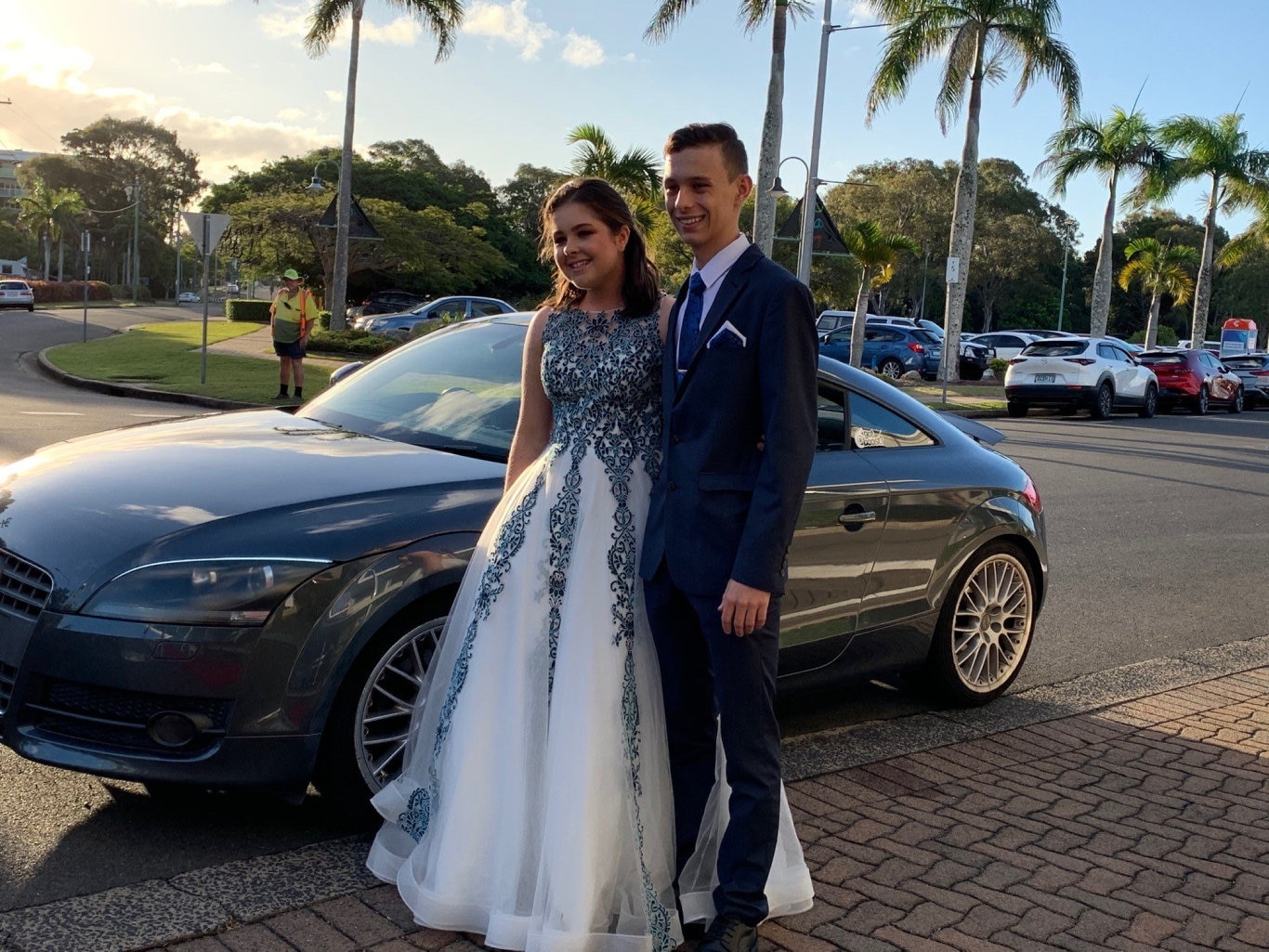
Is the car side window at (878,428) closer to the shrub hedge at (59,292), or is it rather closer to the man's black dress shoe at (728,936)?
the man's black dress shoe at (728,936)

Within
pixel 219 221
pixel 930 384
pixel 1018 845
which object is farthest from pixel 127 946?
pixel 930 384

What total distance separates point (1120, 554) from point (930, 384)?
933 inches

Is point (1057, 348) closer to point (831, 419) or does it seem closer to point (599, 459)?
point (831, 419)

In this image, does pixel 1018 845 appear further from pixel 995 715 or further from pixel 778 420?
pixel 778 420

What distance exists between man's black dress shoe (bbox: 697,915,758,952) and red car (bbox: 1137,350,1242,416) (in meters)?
29.6

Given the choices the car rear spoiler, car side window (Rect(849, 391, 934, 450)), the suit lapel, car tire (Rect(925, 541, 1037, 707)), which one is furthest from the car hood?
the car rear spoiler

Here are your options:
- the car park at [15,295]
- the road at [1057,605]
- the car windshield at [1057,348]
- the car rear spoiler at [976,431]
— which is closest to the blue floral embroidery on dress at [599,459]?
the road at [1057,605]

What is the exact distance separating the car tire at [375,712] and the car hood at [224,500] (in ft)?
0.89

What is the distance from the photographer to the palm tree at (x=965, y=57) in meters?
29.7

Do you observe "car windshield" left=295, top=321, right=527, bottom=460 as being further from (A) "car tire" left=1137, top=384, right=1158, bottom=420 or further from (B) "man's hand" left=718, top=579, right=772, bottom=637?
(A) "car tire" left=1137, top=384, right=1158, bottom=420

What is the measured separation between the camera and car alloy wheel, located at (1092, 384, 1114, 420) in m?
25.8

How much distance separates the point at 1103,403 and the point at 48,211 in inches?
4168

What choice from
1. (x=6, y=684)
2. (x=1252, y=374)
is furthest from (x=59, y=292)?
(x=6, y=684)

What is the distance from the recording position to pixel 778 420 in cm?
286
